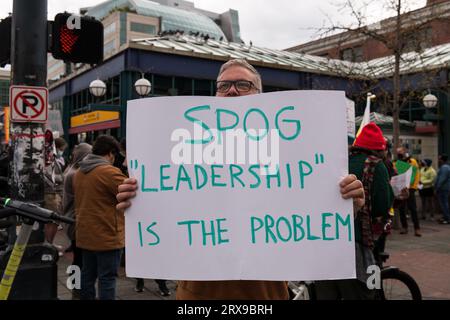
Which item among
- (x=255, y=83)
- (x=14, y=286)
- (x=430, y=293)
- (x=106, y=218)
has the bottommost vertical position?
(x=430, y=293)

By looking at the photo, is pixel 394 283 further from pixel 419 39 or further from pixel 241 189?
pixel 419 39

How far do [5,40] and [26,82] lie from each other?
680mm

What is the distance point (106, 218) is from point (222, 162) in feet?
8.16

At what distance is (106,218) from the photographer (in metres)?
4.14

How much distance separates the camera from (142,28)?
65.6 m

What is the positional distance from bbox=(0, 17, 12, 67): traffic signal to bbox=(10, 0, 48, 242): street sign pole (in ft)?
0.75

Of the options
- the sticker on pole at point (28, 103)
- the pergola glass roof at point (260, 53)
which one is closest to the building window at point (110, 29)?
the pergola glass roof at point (260, 53)

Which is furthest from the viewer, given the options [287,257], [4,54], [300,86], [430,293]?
[300,86]

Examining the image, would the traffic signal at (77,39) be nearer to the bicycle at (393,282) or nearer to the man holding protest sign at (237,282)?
the man holding protest sign at (237,282)

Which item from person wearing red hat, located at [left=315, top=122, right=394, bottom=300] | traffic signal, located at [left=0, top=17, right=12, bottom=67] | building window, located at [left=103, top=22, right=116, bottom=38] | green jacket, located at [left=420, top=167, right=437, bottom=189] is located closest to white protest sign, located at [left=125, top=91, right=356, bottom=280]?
person wearing red hat, located at [left=315, top=122, right=394, bottom=300]

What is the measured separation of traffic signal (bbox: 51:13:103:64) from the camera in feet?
15.4

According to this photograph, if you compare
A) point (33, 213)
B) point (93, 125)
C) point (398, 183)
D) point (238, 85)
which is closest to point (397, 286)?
point (398, 183)
